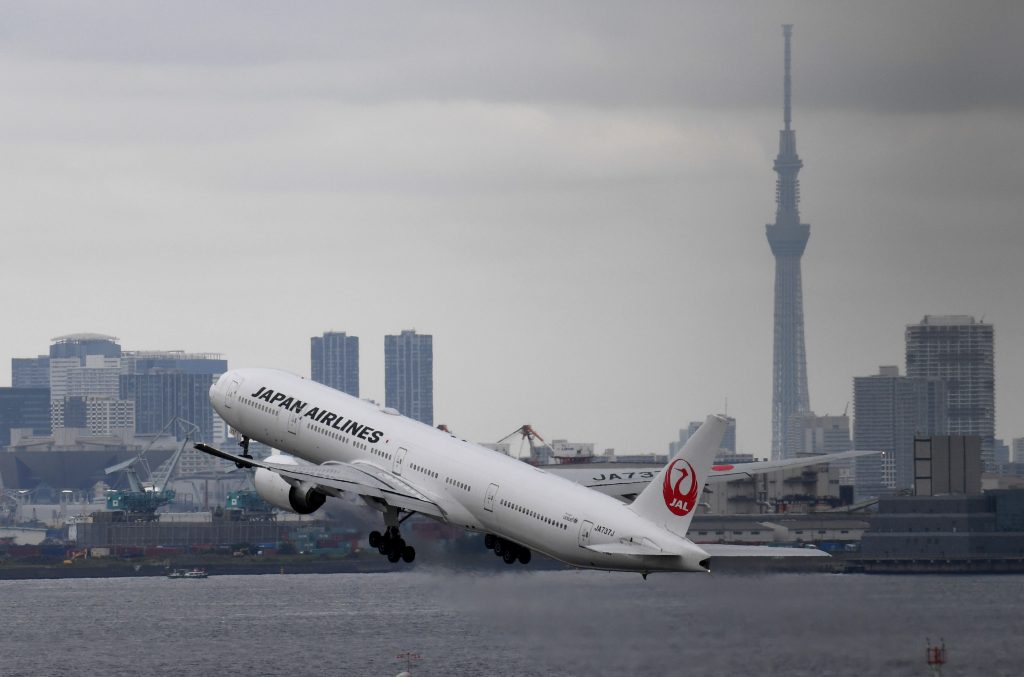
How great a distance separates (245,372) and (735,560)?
23.3 m

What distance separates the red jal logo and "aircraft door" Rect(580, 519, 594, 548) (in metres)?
2.83

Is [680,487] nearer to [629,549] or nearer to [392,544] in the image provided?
[629,549]

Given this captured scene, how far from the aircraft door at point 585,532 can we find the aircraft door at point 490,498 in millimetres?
4305

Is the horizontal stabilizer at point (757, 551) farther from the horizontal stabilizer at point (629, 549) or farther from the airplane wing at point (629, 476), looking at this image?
the airplane wing at point (629, 476)

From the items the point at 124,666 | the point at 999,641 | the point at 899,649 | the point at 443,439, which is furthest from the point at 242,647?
the point at 443,439

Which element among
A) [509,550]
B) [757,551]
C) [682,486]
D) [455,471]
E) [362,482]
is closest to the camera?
[757,551]

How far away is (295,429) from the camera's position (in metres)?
87.6

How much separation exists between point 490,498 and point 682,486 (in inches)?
292

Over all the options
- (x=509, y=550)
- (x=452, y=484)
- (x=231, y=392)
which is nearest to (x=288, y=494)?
(x=452, y=484)

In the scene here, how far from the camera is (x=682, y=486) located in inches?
2936

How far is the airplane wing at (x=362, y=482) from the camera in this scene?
262 ft

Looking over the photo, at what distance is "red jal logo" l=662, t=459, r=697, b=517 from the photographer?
74562 millimetres

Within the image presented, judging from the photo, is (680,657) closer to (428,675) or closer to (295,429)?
(295,429)

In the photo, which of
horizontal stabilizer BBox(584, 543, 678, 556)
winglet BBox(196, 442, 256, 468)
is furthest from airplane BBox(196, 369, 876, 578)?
winglet BBox(196, 442, 256, 468)
